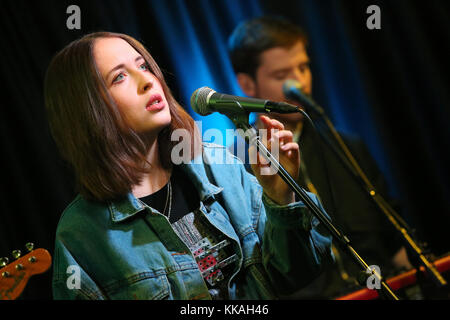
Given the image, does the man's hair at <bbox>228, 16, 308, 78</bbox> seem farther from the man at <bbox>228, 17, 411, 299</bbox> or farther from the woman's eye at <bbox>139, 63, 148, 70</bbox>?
the woman's eye at <bbox>139, 63, 148, 70</bbox>

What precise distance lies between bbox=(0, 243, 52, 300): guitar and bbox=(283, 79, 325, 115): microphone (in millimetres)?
1090

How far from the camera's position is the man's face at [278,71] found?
7.07 ft

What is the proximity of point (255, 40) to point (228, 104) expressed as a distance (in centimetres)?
117

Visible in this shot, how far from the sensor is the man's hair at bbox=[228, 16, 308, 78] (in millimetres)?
2154

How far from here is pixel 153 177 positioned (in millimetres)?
1391

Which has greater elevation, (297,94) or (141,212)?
(297,94)

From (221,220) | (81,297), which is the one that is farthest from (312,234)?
(81,297)

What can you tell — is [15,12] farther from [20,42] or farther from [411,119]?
[411,119]

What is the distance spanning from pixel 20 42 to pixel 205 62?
780 millimetres

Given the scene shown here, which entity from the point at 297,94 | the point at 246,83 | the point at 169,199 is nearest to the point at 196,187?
the point at 169,199

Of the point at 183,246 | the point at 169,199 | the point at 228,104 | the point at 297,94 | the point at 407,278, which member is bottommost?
the point at 407,278

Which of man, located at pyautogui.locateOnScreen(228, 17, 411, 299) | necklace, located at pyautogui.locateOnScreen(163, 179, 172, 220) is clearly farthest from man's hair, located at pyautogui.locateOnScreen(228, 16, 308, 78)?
necklace, located at pyautogui.locateOnScreen(163, 179, 172, 220)

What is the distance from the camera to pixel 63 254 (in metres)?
1.25

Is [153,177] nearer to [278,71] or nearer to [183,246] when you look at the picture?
[183,246]
